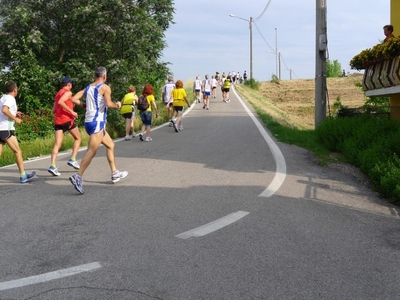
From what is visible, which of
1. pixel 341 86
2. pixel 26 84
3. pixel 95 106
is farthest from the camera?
pixel 341 86

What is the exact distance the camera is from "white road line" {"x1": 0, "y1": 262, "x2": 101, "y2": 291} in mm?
4075

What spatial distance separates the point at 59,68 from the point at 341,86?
102 ft

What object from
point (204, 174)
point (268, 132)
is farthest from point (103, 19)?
point (204, 174)

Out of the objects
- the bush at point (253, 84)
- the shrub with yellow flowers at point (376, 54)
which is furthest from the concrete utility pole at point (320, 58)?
the bush at point (253, 84)

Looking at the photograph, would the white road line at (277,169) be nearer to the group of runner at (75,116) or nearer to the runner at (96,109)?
the group of runner at (75,116)

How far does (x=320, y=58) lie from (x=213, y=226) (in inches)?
418

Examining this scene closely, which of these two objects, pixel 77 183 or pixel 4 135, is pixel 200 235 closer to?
pixel 77 183

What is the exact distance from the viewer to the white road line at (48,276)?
4075mm

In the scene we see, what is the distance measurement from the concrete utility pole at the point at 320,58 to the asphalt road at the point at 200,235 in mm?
6042

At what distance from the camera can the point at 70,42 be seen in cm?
2609

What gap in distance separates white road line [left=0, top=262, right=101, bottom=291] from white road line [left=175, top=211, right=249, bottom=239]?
3.80 ft

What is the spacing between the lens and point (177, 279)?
4.20 meters

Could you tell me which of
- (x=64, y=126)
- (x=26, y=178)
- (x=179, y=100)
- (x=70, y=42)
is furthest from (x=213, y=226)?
(x=70, y=42)

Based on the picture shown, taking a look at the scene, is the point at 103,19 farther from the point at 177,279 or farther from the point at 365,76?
the point at 177,279
